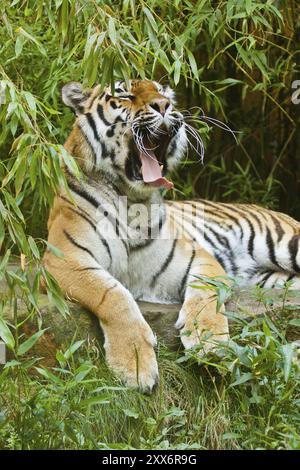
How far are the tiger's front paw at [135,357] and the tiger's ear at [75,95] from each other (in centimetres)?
118

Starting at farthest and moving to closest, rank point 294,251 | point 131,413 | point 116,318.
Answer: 1. point 294,251
2. point 116,318
3. point 131,413

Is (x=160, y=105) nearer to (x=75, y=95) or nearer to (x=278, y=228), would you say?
(x=75, y=95)

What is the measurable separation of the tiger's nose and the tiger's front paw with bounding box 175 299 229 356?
0.84 meters

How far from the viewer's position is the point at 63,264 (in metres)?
4.35

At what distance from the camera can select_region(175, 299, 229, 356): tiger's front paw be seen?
3.97 m

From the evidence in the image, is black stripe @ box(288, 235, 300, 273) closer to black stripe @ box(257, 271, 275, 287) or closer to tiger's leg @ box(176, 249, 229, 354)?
black stripe @ box(257, 271, 275, 287)

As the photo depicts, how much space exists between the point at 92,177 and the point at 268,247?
109 cm

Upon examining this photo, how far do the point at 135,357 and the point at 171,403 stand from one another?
23cm

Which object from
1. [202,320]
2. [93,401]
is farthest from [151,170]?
[93,401]

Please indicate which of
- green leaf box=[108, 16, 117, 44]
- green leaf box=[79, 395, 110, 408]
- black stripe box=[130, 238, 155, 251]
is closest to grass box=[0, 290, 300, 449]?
green leaf box=[79, 395, 110, 408]

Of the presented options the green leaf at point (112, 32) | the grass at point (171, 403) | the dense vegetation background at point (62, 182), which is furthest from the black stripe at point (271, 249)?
the green leaf at point (112, 32)

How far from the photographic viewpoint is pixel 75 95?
4633mm

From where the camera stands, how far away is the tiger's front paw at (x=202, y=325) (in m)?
3.97

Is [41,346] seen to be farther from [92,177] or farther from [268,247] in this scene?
[268,247]
